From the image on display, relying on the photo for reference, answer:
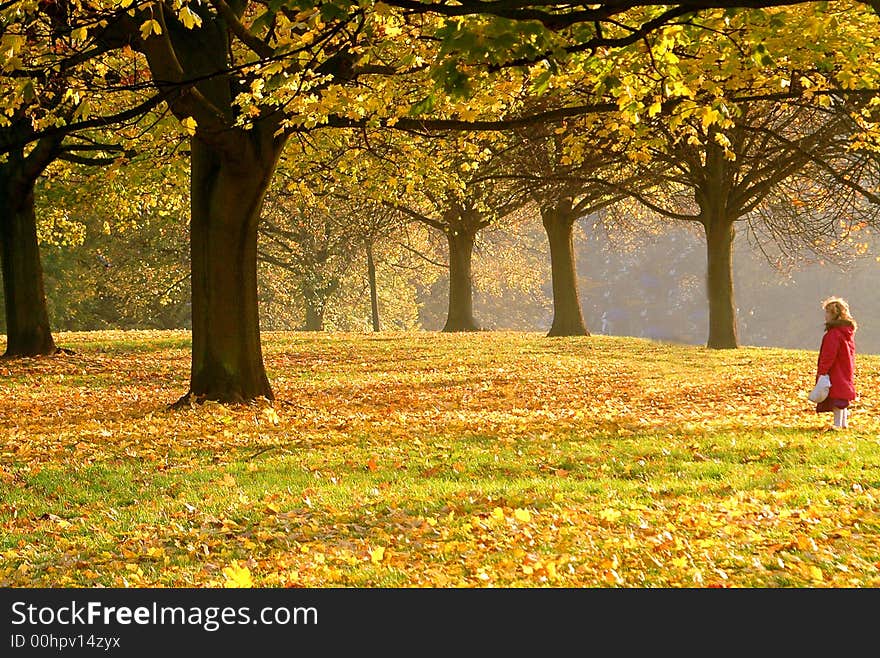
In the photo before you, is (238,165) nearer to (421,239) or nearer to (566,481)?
(566,481)

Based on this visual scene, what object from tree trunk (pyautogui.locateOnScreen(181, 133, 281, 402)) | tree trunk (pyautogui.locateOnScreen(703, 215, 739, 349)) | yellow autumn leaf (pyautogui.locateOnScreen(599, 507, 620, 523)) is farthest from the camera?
tree trunk (pyautogui.locateOnScreen(703, 215, 739, 349))

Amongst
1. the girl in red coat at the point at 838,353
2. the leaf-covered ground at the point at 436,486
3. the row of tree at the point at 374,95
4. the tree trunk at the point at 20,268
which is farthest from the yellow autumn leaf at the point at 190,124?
the tree trunk at the point at 20,268

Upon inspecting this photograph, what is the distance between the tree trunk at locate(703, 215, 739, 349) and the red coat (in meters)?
14.3

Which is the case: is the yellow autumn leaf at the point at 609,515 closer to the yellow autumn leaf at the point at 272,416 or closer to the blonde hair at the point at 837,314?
the blonde hair at the point at 837,314

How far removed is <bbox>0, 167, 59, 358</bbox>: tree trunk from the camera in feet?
62.0

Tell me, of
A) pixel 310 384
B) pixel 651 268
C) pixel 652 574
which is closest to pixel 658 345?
pixel 310 384

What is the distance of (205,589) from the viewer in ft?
18.2

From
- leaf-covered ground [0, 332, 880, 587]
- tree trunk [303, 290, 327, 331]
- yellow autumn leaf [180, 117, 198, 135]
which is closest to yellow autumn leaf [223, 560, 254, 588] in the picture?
leaf-covered ground [0, 332, 880, 587]

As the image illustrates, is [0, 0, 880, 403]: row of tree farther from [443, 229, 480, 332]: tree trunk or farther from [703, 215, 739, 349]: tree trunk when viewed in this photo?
[443, 229, 480, 332]: tree trunk

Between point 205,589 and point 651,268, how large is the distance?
95.4m

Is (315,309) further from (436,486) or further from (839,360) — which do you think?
(436,486)

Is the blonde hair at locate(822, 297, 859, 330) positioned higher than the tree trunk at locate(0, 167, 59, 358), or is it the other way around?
the tree trunk at locate(0, 167, 59, 358)

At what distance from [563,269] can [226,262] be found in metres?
18.3

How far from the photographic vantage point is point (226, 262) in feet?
43.8
